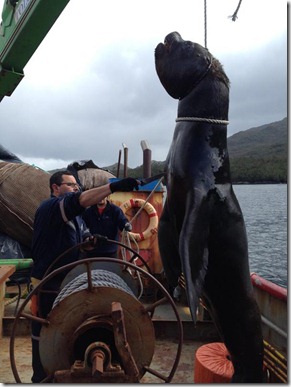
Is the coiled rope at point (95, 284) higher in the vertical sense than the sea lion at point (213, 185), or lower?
lower

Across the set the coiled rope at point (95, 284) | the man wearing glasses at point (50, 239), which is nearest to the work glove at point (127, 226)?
the man wearing glasses at point (50, 239)

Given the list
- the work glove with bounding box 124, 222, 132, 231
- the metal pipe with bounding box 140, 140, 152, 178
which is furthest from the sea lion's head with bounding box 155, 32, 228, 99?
the metal pipe with bounding box 140, 140, 152, 178

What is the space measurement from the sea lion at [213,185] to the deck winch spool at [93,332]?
0.56 metres

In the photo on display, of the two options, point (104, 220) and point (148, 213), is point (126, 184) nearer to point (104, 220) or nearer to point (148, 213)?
point (104, 220)

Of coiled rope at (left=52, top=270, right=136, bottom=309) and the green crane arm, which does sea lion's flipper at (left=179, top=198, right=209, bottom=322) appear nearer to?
coiled rope at (left=52, top=270, right=136, bottom=309)

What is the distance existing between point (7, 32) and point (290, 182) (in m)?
5.90

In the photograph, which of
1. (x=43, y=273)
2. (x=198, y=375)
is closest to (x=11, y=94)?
(x=43, y=273)

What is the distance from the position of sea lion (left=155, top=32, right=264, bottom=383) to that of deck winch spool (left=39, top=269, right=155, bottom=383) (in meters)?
0.56

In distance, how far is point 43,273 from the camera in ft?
12.5

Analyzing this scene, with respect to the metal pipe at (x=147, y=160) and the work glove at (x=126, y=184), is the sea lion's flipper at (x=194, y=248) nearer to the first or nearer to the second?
the work glove at (x=126, y=184)

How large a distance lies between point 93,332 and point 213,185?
132 cm

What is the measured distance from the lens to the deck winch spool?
2658mm

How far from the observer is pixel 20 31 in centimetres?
630

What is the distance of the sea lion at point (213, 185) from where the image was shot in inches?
98.1
